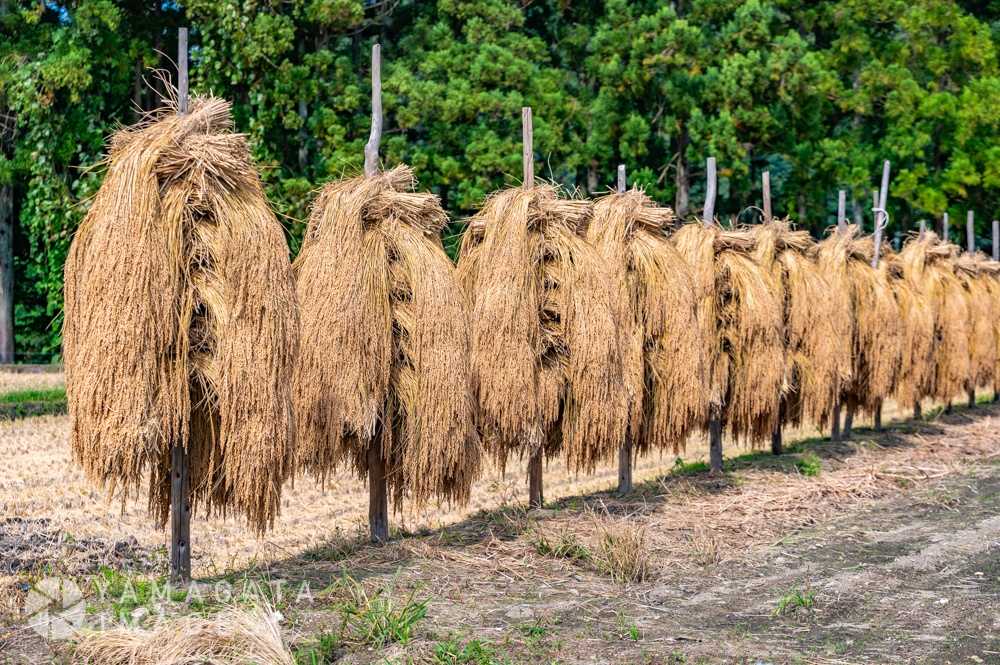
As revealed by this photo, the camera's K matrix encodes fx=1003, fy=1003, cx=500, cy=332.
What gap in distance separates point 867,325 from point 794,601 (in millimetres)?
10626

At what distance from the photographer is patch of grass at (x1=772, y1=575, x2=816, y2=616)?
7.10 m

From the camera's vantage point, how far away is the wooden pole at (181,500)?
701cm

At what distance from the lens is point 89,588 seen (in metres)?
7.07

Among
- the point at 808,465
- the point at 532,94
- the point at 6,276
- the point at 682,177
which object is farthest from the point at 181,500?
the point at 682,177

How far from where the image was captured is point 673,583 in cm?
795

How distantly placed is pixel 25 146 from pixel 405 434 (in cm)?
1558

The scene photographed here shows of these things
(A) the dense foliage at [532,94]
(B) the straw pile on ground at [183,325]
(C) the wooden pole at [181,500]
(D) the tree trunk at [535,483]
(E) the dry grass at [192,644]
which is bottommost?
(D) the tree trunk at [535,483]

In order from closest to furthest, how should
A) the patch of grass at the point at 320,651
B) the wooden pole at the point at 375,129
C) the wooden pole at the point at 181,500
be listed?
the patch of grass at the point at 320,651 < the wooden pole at the point at 181,500 < the wooden pole at the point at 375,129

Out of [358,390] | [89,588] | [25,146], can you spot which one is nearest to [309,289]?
[358,390]

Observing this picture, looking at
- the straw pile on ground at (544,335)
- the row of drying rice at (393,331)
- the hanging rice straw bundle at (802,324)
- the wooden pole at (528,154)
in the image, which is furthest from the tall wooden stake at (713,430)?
the wooden pole at (528,154)

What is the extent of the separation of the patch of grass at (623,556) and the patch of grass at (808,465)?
225 inches

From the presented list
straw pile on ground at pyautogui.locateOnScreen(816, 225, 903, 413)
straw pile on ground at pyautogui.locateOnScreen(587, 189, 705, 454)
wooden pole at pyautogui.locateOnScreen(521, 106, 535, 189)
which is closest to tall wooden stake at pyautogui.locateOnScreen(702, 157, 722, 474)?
straw pile on ground at pyautogui.locateOnScreen(587, 189, 705, 454)

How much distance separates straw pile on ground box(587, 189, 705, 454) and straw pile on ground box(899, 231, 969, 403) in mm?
10313

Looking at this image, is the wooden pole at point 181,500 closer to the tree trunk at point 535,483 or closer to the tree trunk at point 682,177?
the tree trunk at point 535,483
